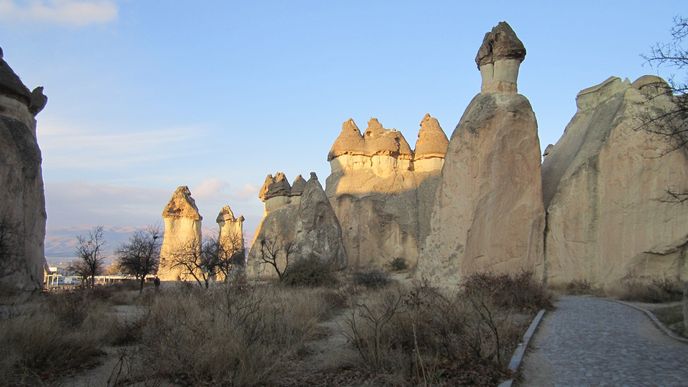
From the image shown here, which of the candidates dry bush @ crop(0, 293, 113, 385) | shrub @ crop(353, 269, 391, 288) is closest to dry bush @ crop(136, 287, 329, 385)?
dry bush @ crop(0, 293, 113, 385)

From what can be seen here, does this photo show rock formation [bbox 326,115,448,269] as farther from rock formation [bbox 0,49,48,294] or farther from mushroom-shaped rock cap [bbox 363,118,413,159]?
rock formation [bbox 0,49,48,294]

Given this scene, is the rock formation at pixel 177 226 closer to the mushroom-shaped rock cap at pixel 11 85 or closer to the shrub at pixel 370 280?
the shrub at pixel 370 280

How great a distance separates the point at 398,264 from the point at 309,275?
10.8 metres

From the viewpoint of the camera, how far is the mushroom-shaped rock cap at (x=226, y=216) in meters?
43.3

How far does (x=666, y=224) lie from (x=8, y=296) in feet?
56.6

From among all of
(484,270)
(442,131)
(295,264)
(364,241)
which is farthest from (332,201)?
(484,270)

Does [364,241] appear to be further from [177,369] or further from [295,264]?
[177,369]

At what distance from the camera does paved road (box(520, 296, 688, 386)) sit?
5609mm

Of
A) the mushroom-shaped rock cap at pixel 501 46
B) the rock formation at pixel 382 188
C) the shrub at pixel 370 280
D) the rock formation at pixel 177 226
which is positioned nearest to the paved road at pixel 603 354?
the mushroom-shaped rock cap at pixel 501 46

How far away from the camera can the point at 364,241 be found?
3356cm

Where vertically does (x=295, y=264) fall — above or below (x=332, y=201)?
below

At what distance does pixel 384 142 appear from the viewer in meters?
37.0

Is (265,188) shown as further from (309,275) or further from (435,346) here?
(435,346)

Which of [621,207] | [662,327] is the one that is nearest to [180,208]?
[621,207]
